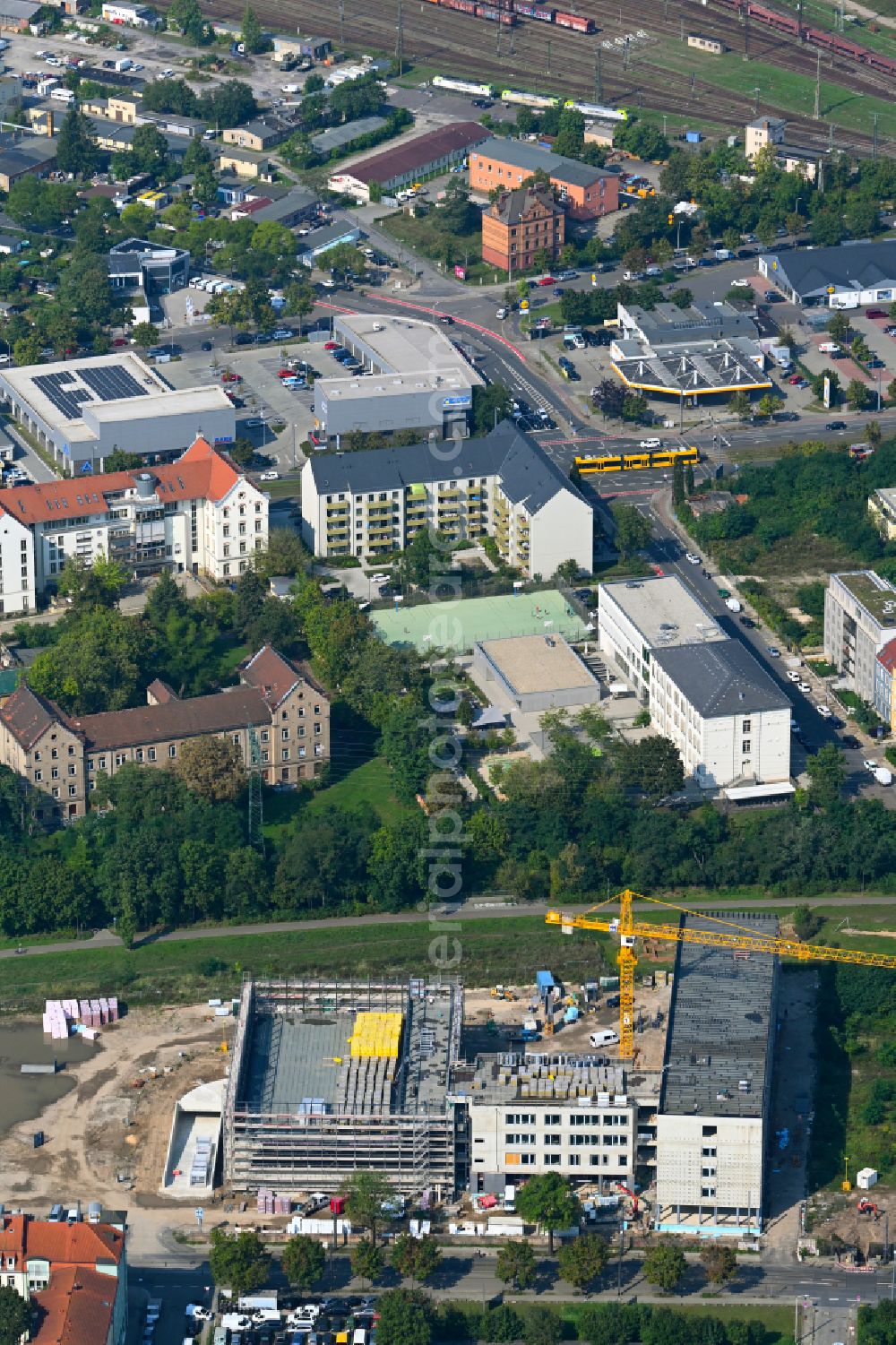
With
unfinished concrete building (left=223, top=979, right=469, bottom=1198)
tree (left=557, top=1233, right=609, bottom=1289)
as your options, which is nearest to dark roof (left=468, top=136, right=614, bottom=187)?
unfinished concrete building (left=223, top=979, right=469, bottom=1198)

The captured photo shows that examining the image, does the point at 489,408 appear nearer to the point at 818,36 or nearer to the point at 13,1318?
the point at 13,1318

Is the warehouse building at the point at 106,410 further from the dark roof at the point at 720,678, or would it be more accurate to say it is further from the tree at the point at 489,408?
the dark roof at the point at 720,678

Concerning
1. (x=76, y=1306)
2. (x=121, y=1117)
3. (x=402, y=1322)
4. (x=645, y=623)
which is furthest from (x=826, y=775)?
(x=76, y=1306)

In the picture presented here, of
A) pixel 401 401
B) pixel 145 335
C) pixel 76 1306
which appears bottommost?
pixel 76 1306

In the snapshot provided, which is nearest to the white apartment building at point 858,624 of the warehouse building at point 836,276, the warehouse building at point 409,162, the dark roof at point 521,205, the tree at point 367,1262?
the warehouse building at point 836,276

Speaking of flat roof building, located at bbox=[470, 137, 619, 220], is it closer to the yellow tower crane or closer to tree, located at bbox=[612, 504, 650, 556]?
tree, located at bbox=[612, 504, 650, 556]

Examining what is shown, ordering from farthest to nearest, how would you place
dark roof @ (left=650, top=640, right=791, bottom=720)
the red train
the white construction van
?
the red train, dark roof @ (left=650, top=640, right=791, bottom=720), the white construction van
